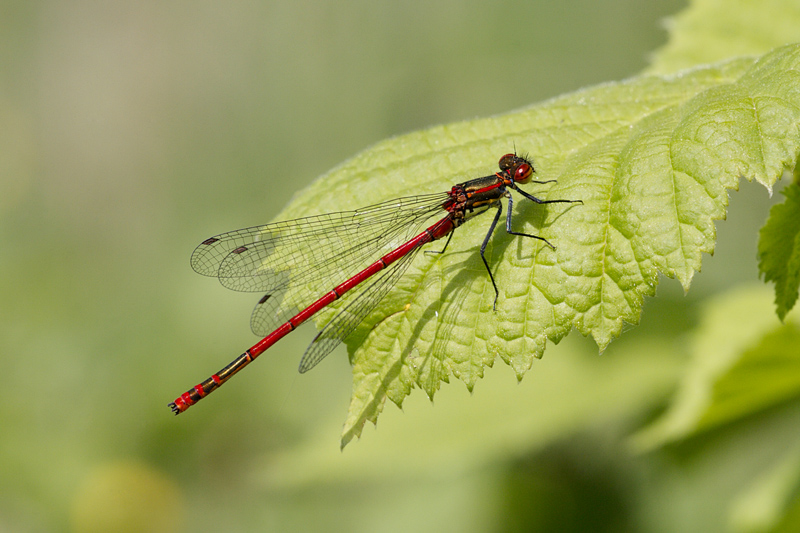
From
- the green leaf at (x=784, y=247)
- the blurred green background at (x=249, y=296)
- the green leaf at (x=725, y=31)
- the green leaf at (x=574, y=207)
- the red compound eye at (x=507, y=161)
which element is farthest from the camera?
the blurred green background at (x=249, y=296)

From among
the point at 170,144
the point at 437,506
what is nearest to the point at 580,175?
the point at 437,506

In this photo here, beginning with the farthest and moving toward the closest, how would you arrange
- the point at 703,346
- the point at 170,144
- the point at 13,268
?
A: the point at 170,144
the point at 13,268
the point at 703,346

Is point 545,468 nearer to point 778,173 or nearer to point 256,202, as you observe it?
point 778,173

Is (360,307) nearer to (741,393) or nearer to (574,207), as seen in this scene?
(574,207)

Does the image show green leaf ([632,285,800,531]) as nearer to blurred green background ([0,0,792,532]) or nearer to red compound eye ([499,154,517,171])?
blurred green background ([0,0,792,532])

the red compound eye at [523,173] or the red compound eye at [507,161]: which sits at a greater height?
the red compound eye at [507,161]

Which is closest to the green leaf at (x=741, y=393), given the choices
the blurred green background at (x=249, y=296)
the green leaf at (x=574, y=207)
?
the blurred green background at (x=249, y=296)

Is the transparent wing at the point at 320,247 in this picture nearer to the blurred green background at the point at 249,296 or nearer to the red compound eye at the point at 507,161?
the red compound eye at the point at 507,161
